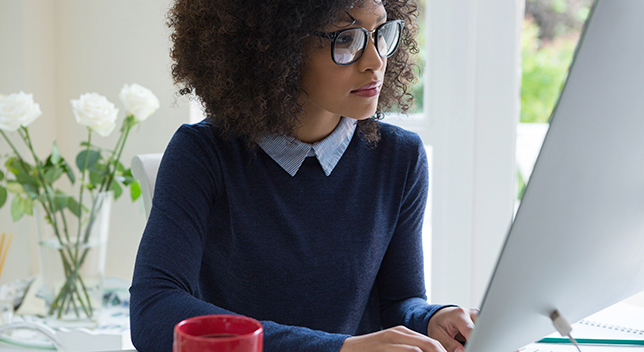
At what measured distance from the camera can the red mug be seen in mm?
454

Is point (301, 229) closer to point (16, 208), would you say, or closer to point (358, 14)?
point (358, 14)

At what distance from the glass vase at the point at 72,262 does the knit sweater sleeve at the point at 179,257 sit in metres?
0.54

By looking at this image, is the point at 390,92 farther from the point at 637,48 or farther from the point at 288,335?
the point at 637,48

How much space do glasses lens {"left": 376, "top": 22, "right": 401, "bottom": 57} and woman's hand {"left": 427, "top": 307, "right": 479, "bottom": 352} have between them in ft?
1.45

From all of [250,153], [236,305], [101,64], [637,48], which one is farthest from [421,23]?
[637,48]

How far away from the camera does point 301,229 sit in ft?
3.58

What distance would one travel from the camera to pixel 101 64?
200cm

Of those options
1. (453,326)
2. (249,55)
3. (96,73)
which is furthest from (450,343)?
(96,73)

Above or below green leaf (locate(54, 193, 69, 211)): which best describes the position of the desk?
below

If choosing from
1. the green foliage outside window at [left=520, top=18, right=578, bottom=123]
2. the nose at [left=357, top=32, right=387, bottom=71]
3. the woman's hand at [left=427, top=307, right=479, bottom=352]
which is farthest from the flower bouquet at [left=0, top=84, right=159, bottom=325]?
the green foliage outside window at [left=520, top=18, right=578, bottom=123]

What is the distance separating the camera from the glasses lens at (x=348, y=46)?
3.24ft

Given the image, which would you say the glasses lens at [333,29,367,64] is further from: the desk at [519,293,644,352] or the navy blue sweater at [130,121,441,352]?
the desk at [519,293,644,352]

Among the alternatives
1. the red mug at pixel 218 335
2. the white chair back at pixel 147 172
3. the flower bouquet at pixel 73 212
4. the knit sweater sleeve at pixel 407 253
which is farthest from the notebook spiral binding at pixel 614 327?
the flower bouquet at pixel 73 212

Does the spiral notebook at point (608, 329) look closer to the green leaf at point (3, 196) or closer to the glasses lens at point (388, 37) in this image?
the glasses lens at point (388, 37)
